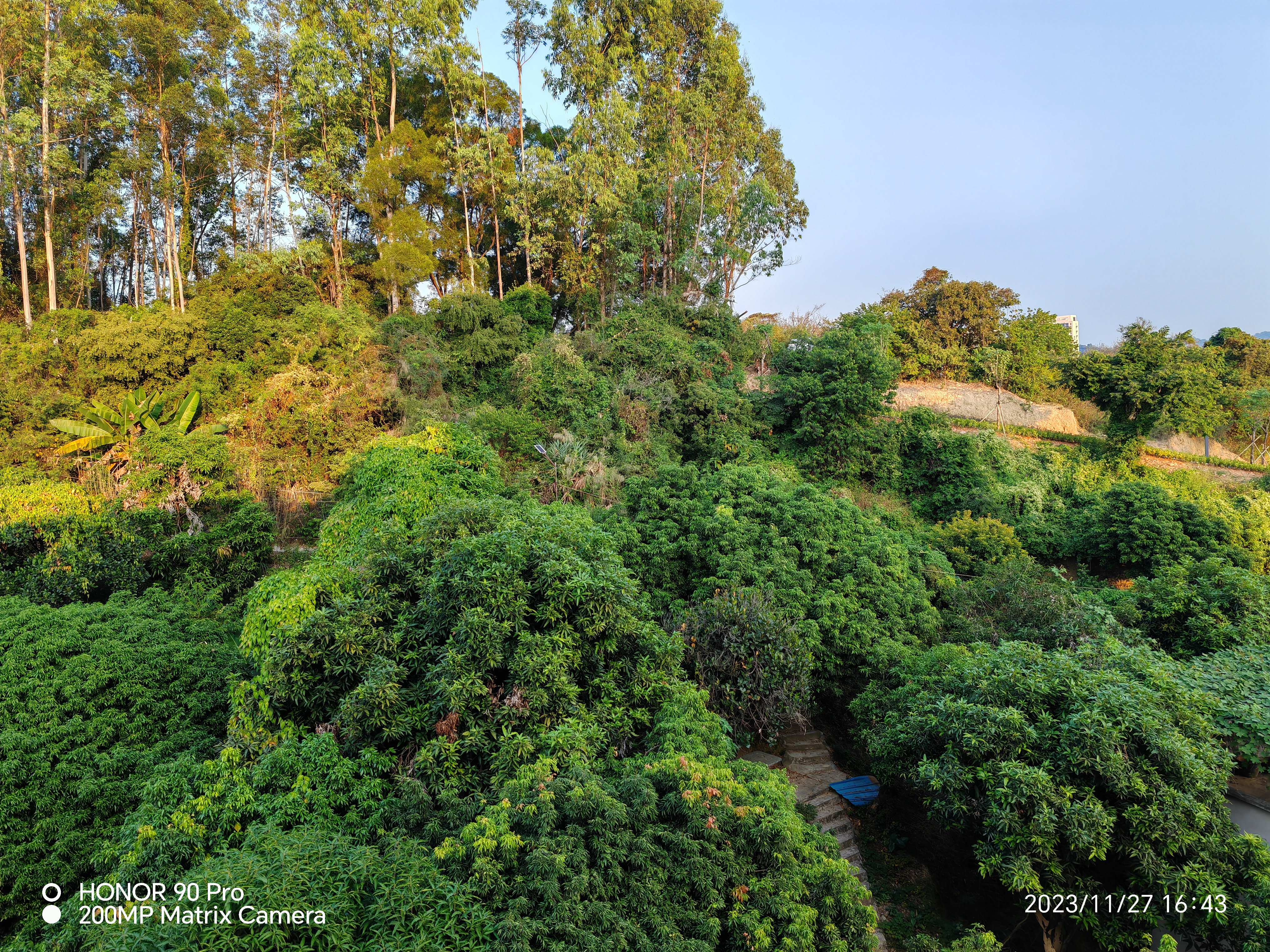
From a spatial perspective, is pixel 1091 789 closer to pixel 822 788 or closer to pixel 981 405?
pixel 822 788

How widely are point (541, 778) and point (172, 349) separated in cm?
1719

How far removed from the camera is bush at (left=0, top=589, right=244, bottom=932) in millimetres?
6484

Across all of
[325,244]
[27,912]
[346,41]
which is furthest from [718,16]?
[27,912]

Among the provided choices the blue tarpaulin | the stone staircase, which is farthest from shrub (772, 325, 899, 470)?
the blue tarpaulin

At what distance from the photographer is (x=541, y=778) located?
5.25m

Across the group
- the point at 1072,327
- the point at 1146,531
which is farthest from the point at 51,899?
the point at 1072,327

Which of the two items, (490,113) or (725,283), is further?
(725,283)

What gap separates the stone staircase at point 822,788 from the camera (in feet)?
29.8

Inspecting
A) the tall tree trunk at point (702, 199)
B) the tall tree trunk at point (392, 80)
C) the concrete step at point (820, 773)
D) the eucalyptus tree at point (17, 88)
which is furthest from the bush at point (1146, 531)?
the eucalyptus tree at point (17, 88)

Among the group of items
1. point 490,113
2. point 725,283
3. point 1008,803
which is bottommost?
point 1008,803

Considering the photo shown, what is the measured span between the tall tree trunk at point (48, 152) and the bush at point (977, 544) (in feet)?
86.1

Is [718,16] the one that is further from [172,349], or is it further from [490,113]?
[172,349]

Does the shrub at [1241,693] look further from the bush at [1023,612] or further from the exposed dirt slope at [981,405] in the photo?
the exposed dirt slope at [981,405]

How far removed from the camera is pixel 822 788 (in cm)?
1016
